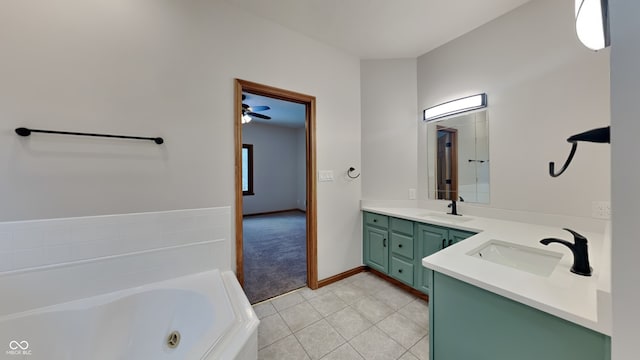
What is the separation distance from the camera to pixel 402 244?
7.43 ft

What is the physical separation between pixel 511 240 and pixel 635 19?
1.36 metres

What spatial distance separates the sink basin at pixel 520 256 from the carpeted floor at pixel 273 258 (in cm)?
175

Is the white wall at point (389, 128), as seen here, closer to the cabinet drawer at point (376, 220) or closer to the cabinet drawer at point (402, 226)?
the cabinet drawer at point (376, 220)

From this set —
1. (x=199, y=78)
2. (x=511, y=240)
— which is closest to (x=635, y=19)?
(x=511, y=240)

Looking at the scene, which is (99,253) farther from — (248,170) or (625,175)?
(248,170)

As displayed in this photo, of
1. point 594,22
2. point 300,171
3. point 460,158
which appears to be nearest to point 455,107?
point 460,158

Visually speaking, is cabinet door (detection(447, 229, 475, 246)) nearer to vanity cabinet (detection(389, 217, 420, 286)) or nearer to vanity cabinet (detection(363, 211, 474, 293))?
vanity cabinet (detection(363, 211, 474, 293))

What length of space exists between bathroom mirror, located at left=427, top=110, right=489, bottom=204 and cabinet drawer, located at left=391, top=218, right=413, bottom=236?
0.56 metres

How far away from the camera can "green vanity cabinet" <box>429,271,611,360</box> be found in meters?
0.74

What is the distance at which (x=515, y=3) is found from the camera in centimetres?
183

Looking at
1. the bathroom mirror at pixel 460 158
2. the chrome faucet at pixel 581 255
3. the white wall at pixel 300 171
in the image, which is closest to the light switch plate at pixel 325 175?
the bathroom mirror at pixel 460 158

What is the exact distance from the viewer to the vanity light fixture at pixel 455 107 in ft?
6.93

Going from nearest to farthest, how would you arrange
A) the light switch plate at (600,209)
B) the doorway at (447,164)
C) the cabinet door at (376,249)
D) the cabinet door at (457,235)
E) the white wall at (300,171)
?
the light switch plate at (600,209), the cabinet door at (457,235), the doorway at (447,164), the cabinet door at (376,249), the white wall at (300,171)

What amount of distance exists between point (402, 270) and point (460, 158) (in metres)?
1.31
